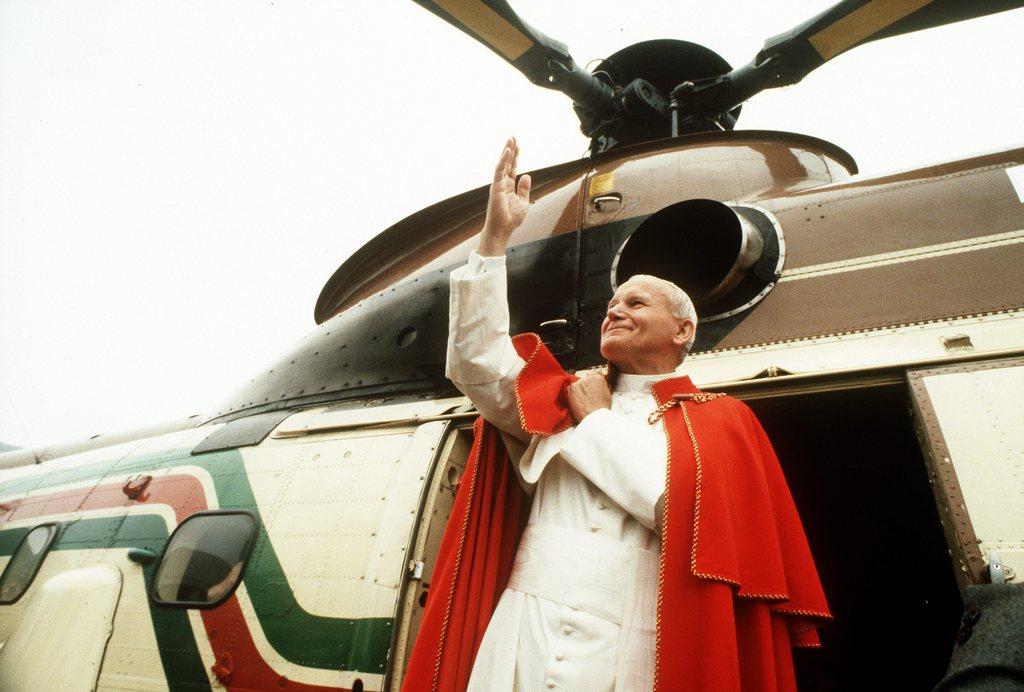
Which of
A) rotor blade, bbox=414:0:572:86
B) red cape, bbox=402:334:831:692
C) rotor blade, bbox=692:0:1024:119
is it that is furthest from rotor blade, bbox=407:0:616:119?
red cape, bbox=402:334:831:692

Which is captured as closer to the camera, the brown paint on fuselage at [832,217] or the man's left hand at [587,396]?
the man's left hand at [587,396]

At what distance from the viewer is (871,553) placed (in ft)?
11.3

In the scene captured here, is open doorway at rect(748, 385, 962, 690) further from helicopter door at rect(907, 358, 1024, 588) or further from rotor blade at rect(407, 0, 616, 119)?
rotor blade at rect(407, 0, 616, 119)

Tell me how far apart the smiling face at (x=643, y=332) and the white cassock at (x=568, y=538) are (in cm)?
25

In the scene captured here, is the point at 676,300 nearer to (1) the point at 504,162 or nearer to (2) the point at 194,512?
(1) the point at 504,162

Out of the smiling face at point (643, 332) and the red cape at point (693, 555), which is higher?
the smiling face at point (643, 332)

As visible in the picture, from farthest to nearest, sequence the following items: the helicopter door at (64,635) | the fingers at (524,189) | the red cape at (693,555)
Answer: the helicopter door at (64,635), the fingers at (524,189), the red cape at (693,555)

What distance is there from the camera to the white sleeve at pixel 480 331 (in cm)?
173

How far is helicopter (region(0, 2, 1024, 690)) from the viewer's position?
214 centimetres

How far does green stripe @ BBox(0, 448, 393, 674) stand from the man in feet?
2.04

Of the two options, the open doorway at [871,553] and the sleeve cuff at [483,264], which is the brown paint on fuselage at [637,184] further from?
the sleeve cuff at [483,264]

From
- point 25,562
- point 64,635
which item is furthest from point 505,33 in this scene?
point 25,562

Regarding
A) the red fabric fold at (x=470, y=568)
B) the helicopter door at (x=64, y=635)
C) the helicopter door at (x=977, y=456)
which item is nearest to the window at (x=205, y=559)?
the helicopter door at (x=64, y=635)

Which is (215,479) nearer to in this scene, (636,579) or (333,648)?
(333,648)
